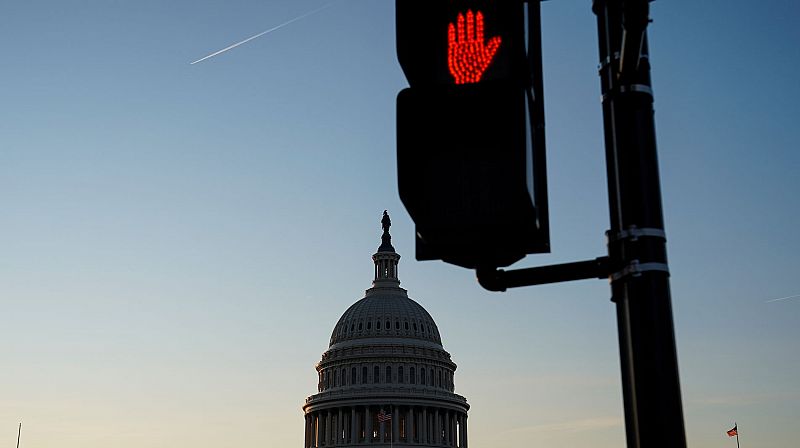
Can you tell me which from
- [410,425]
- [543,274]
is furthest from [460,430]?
[543,274]

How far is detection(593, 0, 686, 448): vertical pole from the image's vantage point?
14.3 feet

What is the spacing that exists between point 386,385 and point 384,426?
5746 millimetres

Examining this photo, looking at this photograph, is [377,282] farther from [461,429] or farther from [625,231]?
[625,231]

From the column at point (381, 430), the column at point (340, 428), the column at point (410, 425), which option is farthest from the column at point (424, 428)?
the column at point (340, 428)

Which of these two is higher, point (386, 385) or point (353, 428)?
point (386, 385)

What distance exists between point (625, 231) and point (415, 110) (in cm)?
115

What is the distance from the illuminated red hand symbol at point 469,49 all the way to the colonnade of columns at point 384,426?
12805 centimetres

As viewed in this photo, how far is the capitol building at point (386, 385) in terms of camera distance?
13500cm

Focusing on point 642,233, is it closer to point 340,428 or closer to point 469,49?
point 469,49

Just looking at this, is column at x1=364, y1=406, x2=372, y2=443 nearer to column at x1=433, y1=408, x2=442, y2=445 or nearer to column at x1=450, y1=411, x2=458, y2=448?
column at x1=433, y1=408, x2=442, y2=445

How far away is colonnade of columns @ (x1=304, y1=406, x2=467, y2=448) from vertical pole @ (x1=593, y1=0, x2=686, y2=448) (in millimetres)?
127566

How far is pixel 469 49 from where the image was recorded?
4.43m

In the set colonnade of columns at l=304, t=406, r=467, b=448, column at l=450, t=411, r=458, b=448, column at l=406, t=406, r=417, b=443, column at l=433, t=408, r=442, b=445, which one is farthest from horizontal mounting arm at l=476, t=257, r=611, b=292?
column at l=450, t=411, r=458, b=448

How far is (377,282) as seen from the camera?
154750 millimetres
